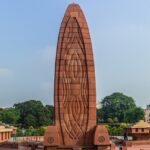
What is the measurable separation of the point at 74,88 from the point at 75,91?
117 mm

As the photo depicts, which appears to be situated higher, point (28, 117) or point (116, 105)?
point (116, 105)

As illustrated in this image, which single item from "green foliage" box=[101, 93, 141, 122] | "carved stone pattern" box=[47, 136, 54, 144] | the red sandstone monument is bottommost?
"carved stone pattern" box=[47, 136, 54, 144]

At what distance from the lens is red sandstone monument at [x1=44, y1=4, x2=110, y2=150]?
15.6 m

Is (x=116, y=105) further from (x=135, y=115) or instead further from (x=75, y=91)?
(x=75, y=91)

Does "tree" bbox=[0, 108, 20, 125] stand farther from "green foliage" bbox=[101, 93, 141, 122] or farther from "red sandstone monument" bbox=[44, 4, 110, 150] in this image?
"red sandstone monument" bbox=[44, 4, 110, 150]

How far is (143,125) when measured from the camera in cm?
3469

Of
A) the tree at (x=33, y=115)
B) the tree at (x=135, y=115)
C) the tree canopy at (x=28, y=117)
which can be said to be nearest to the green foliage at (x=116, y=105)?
the tree at (x=135, y=115)

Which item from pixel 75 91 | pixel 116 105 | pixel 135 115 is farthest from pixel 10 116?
pixel 75 91

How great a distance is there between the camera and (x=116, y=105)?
7369cm

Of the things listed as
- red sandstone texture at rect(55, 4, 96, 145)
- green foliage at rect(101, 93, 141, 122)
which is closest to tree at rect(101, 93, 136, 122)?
green foliage at rect(101, 93, 141, 122)

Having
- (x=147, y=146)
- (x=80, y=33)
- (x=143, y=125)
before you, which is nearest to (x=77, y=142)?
(x=80, y=33)

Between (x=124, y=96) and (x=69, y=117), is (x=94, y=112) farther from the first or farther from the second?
(x=124, y=96)

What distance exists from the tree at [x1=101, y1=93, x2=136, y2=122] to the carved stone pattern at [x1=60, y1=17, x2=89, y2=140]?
170ft

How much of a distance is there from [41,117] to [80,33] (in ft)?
154
